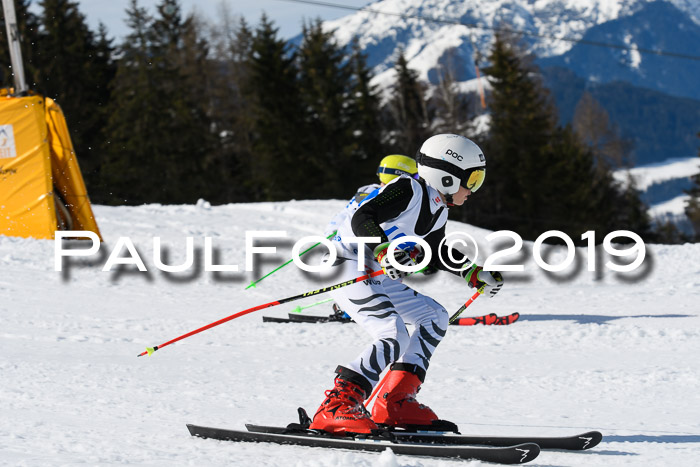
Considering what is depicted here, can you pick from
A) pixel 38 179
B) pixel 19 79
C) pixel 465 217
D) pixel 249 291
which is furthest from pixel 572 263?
pixel 465 217

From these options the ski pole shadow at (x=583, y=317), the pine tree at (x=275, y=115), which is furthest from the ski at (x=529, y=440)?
the pine tree at (x=275, y=115)

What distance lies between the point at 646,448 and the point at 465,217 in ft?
99.0

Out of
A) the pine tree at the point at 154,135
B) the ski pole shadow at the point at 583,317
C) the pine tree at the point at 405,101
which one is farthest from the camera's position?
the pine tree at the point at 405,101

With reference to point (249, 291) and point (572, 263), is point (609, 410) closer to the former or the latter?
point (249, 291)

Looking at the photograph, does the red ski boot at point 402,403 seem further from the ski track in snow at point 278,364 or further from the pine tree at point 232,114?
the pine tree at point 232,114

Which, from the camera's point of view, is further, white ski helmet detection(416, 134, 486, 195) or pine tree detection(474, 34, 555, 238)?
pine tree detection(474, 34, 555, 238)

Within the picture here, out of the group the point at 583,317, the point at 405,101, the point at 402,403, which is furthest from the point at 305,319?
the point at 405,101

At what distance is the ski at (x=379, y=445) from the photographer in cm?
318

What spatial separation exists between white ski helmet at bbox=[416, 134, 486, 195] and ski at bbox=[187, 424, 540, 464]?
1237 mm

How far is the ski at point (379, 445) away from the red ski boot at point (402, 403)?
24cm

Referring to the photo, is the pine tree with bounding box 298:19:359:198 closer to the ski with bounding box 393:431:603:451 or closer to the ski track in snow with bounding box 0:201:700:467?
the ski track in snow with bounding box 0:201:700:467

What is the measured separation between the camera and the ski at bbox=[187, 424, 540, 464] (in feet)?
10.4

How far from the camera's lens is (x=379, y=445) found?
341 centimetres

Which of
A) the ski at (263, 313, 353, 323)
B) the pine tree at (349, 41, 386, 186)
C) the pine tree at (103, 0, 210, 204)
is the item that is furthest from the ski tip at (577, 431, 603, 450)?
the pine tree at (349, 41, 386, 186)
